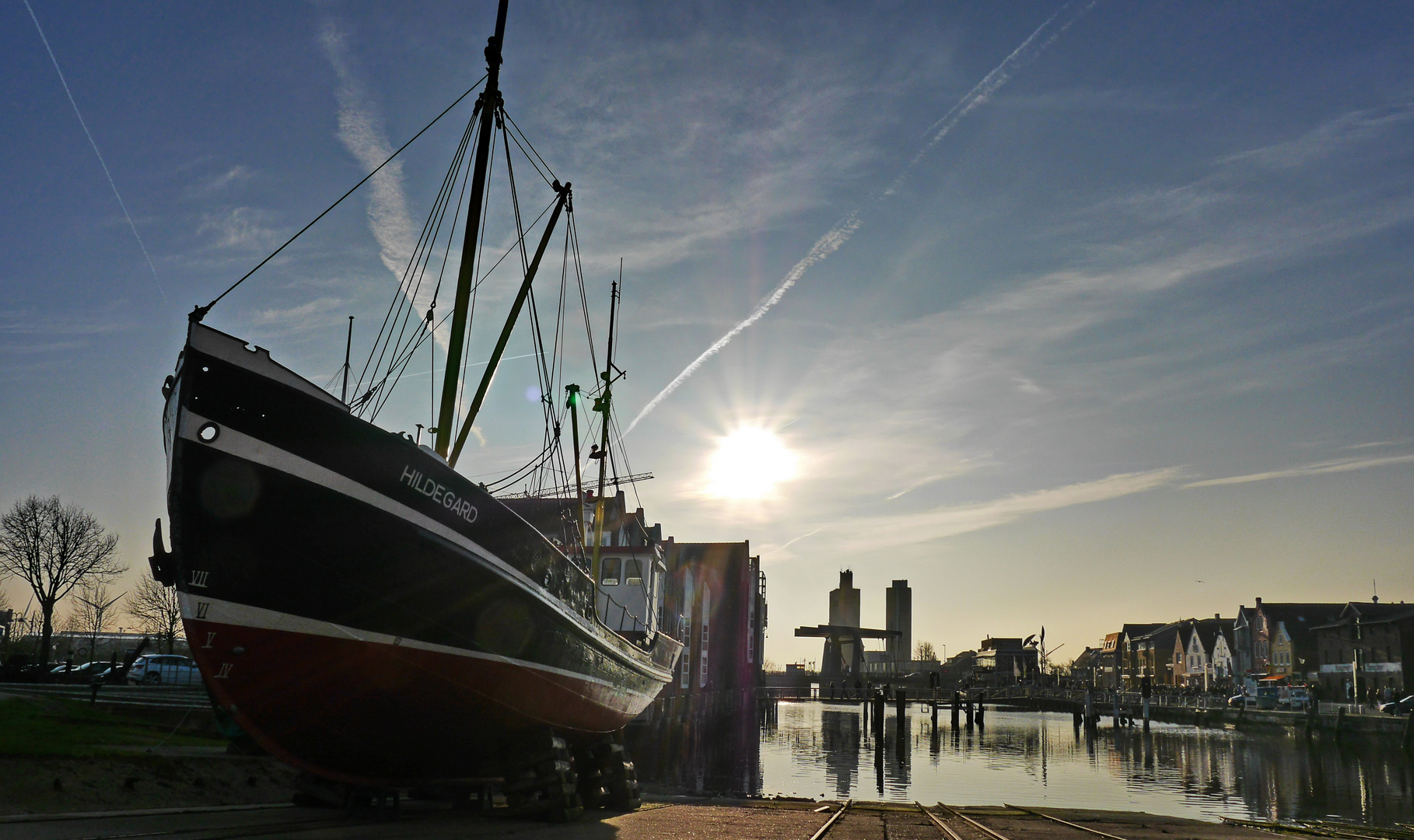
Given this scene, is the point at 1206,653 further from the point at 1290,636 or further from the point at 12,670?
the point at 12,670

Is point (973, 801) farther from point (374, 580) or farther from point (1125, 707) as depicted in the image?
point (1125, 707)

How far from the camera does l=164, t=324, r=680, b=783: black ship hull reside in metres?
11.9

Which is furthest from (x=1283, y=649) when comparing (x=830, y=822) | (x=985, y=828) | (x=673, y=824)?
(x=673, y=824)

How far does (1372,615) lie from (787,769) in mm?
59537

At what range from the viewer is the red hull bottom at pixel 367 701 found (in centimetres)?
1209

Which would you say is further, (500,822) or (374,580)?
(500,822)

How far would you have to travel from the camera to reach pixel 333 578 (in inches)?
488

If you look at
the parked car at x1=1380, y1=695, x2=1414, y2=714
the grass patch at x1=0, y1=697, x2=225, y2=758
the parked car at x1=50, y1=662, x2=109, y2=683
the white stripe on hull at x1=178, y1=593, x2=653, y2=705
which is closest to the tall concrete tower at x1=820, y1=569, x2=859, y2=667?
the parked car at x1=1380, y1=695, x2=1414, y2=714

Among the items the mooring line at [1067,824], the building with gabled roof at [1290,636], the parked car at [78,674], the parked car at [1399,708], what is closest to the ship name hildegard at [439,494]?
the mooring line at [1067,824]

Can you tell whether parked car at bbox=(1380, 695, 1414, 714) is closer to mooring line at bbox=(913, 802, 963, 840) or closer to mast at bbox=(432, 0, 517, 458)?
mooring line at bbox=(913, 802, 963, 840)

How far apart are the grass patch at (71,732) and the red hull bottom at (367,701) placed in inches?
151

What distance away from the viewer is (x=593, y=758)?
19156mm

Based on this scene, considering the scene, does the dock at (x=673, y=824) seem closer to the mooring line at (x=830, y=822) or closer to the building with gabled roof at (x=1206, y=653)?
the mooring line at (x=830, y=822)

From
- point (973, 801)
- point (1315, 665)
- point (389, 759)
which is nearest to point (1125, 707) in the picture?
point (1315, 665)
